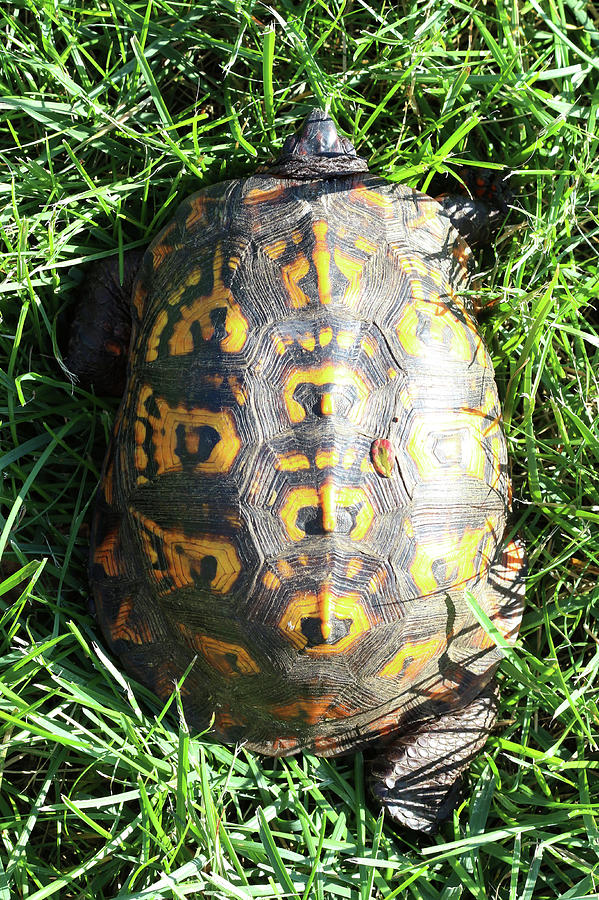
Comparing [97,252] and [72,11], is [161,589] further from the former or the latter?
[72,11]

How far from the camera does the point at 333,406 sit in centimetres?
183

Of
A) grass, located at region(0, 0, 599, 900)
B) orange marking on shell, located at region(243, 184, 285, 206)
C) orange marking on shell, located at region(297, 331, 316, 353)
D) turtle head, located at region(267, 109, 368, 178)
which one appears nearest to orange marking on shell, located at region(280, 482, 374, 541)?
orange marking on shell, located at region(297, 331, 316, 353)

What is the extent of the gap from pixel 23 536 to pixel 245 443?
1.00 m

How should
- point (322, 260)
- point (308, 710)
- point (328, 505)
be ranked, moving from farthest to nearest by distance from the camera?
point (308, 710), point (322, 260), point (328, 505)

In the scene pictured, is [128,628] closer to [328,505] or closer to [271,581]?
[271,581]

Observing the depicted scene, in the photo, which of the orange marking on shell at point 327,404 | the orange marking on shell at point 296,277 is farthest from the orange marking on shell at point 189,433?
the orange marking on shell at point 296,277

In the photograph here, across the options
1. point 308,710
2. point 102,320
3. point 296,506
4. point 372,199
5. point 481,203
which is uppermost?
point 481,203

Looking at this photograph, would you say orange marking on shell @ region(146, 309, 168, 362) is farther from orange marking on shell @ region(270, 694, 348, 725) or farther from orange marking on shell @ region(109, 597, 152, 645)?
orange marking on shell @ region(270, 694, 348, 725)

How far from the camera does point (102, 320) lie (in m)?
2.39

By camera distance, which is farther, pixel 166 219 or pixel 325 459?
pixel 166 219

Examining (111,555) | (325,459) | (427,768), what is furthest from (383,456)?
(427,768)

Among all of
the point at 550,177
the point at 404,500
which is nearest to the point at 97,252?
the point at 404,500

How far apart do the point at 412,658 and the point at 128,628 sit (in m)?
0.83

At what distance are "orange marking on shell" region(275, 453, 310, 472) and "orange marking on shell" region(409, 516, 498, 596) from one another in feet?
1.23
